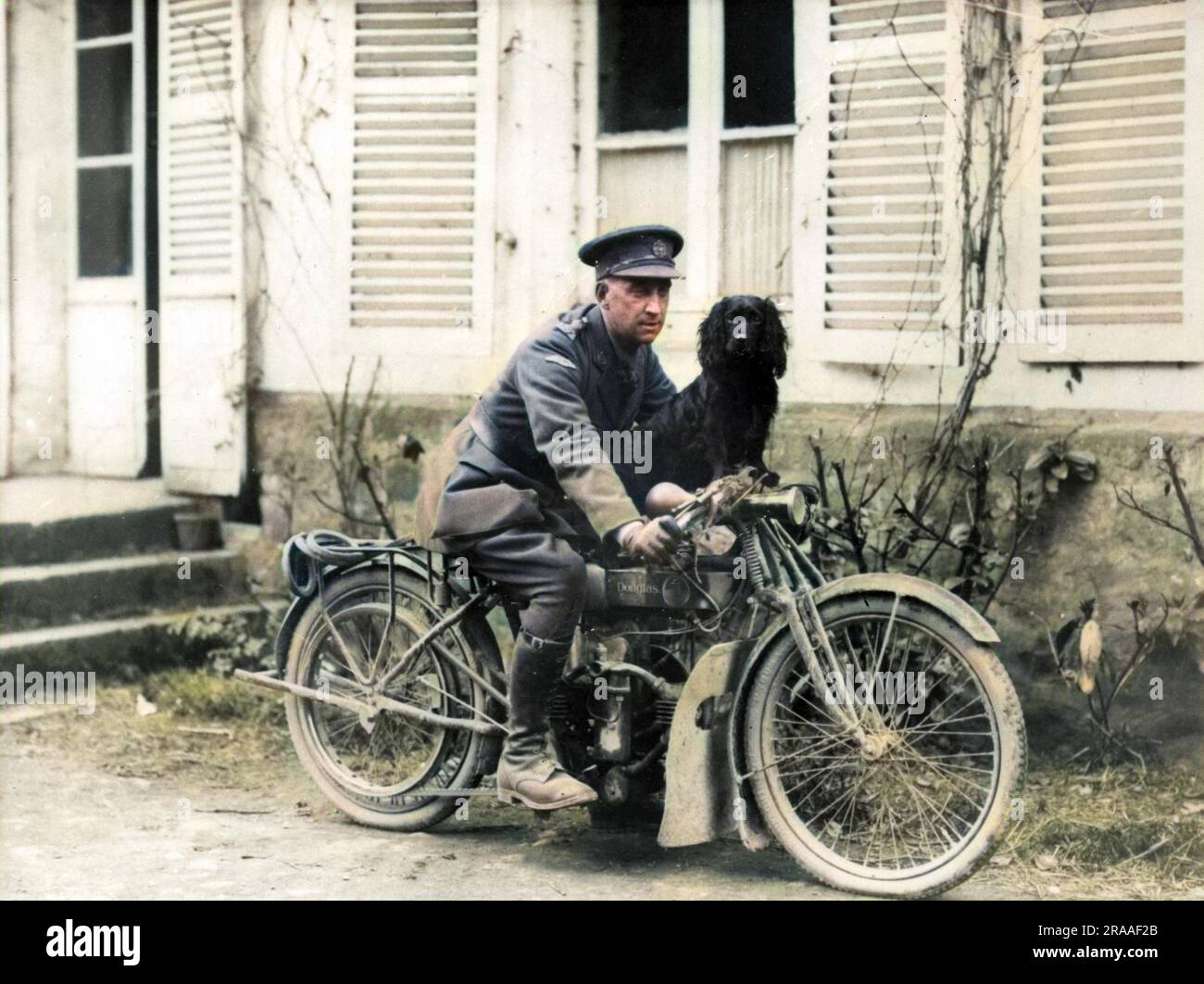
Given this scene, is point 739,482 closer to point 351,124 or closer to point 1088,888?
point 1088,888

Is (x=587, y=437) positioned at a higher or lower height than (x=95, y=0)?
lower

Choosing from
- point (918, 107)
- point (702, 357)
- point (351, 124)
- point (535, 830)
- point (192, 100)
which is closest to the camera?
point (702, 357)

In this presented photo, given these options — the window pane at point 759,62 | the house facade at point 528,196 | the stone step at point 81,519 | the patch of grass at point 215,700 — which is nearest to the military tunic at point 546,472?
the house facade at point 528,196

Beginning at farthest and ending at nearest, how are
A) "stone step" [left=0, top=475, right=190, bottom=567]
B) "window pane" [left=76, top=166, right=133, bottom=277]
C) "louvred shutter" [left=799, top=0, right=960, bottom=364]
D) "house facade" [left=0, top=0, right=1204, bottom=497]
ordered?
1. "window pane" [left=76, top=166, right=133, bottom=277]
2. "stone step" [left=0, top=475, right=190, bottom=567]
3. "louvred shutter" [left=799, top=0, right=960, bottom=364]
4. "house facade" [left=0, top=0, right=1204, bottom=497]

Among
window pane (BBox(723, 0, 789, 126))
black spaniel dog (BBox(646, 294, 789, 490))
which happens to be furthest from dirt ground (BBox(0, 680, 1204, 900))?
Result: window pane (BBox(723, 0, 789, 126))

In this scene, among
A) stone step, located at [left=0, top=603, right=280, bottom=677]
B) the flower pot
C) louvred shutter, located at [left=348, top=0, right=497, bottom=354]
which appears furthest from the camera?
the flower pot

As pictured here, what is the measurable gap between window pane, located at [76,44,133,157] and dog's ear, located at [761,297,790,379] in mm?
4483

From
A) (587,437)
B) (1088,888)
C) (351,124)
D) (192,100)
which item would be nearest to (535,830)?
(587,437)

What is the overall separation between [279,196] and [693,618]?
340cm

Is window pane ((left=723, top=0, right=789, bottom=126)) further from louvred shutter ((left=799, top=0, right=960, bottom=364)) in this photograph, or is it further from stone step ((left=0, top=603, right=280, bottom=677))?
stone step ((left=0, top=603, right=280, bottom=677))

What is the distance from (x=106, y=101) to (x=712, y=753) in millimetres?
5315

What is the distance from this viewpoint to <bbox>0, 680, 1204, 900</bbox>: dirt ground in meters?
4.63

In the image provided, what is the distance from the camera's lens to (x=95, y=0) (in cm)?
775

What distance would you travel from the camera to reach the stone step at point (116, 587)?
6.79 meters
